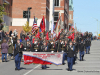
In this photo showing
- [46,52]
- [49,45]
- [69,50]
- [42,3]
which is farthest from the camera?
[42,3]

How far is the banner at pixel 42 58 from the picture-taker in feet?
53.0

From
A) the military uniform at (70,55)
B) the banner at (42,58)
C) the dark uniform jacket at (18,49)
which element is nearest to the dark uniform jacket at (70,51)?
the military uniform at (70,55)

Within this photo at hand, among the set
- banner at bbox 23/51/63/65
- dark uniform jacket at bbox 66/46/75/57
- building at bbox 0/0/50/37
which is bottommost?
banner at bbox 23/51/63/65

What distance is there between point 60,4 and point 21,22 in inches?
1008

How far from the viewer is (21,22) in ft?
191

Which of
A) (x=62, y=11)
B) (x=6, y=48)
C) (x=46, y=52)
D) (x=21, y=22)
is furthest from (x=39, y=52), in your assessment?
(x=62, y=11)

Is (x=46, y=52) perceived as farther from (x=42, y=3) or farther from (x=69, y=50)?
(x=42, y=3)

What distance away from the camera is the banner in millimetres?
16156

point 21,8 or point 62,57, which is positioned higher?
point 21,8

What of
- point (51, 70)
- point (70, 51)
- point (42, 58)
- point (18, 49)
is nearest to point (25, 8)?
point (42, 58)

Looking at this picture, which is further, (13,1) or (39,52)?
(13,1)

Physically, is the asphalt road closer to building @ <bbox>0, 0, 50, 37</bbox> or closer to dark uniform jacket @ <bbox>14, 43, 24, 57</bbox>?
dark uniform jacket @ <bbox>14, 43, 24, 57</bbox>

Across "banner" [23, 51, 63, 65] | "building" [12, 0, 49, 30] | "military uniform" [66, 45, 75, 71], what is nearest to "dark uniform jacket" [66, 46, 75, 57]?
"military uniform" [66, 45, 75, 71]

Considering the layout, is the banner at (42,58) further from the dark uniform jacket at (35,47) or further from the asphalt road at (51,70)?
the dark uniform jacket at (35,47)
